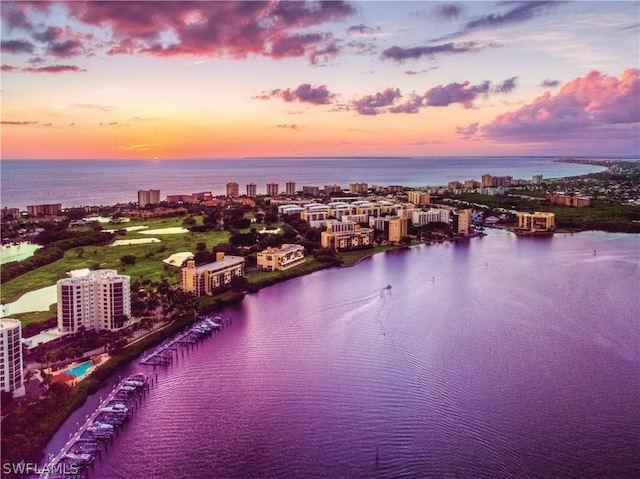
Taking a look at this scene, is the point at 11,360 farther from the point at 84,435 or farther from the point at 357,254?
the point at 357,254

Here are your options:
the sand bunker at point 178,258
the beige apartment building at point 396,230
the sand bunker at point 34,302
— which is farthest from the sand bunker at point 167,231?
the sand bunker at point 34,302

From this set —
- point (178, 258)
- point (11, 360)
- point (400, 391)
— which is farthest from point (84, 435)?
point (178, 258)

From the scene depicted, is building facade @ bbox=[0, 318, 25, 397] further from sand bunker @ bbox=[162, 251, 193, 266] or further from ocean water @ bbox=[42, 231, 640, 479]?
sand bunker @ bbox=[162, 251, 193, 266]

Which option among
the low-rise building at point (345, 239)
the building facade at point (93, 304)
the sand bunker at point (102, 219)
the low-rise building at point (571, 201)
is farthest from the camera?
the low-rise building at point (571, 201)

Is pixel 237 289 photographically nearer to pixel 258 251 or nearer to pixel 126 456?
pixel 258 251

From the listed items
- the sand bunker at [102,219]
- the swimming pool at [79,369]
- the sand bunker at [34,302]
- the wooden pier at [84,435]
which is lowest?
the wooden pier at [84,435]

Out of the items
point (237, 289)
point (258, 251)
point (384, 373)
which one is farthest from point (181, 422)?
point (258, 251)

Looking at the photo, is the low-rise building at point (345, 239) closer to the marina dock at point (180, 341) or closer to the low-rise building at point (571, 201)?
the marina dock at point (180, 341)
